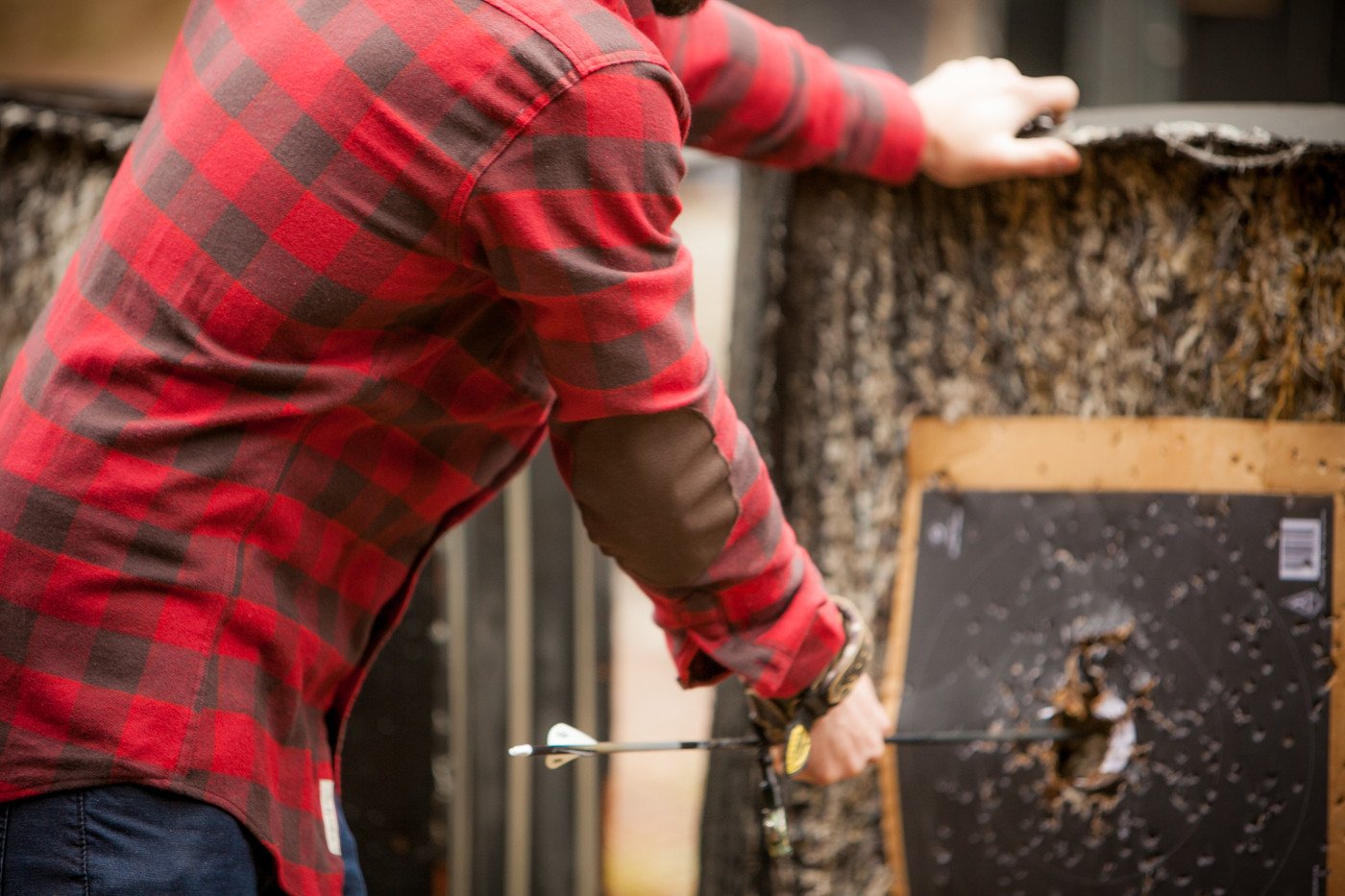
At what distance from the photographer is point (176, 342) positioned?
1.67ft

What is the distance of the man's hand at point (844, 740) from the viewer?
72 centimetres

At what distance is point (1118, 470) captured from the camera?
0.89 metres

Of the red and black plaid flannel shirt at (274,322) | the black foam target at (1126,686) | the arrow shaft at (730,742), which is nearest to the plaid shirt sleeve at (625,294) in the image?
the red and black plaid flannel shirt at (274,322)

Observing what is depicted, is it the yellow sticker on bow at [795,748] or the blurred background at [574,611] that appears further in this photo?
the blurred background at [574,611]

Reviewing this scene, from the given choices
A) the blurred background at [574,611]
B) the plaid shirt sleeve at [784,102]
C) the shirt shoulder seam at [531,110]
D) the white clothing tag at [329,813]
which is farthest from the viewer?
the blurred background at [574,611]

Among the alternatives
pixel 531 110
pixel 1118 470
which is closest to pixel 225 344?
pixel 531 110

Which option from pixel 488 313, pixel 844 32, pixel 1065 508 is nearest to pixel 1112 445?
pixel 1065 508

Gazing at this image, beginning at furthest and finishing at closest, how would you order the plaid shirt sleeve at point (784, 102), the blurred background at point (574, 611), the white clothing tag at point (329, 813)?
the blurred background at point (574, 611), the plaid shirt sleeve at point (784, 102), the white clothing tag at point (329, 813)

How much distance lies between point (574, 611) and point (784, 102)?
711 millimetres

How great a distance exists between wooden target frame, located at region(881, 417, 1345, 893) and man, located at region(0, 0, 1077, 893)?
397mm

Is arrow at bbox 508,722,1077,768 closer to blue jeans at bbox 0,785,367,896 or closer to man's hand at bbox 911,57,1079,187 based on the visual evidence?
blue jeans at bbox 0,785,367,896

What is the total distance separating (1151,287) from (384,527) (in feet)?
2.07

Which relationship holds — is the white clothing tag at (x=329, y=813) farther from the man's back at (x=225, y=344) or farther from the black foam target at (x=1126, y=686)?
the black foam target at (x=1126, y=686)

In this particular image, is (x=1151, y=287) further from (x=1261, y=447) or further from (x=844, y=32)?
(x=844, y=32)
